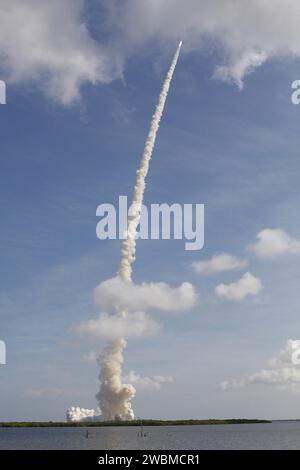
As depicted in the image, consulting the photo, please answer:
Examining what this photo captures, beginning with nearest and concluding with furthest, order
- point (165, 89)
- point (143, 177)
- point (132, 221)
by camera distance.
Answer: point (165, 89) → point (143, 177) → point (132, 221)
